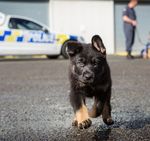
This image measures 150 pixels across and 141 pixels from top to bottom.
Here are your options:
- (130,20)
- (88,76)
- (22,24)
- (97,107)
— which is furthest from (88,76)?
(22,24)

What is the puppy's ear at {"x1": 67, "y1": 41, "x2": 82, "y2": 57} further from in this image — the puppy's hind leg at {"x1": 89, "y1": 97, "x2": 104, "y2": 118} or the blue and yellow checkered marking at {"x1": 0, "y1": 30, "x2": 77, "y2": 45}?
the blue and yellow checkered marking at {"x1": 0, "y1": 30, "x2": 77, "y2": 45}

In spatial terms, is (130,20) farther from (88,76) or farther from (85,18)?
(88,76)

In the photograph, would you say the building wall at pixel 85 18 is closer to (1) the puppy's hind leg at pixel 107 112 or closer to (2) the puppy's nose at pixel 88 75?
(1) the puppy's hind leg at pixel 107 112

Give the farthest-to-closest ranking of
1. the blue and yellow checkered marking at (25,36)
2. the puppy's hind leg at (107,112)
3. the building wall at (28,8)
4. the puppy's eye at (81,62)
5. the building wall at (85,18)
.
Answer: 1. the building wall at (85,18)
2. the building wall at (28,8)
3. the blue and yellow checkered marking at (25,36)
4. the puppy's hind leg at (107,112)
5. the puppy's eye at (81,62)

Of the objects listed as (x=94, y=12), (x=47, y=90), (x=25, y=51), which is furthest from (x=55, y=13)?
(x=47, y=90)

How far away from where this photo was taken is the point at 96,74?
17.3 feet

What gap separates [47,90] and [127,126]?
400cm

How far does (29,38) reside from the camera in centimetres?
2141

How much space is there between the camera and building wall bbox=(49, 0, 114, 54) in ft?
93.1

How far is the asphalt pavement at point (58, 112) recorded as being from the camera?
555cm

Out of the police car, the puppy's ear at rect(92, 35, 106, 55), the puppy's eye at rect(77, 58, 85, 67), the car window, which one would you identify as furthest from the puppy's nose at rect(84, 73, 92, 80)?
the car window

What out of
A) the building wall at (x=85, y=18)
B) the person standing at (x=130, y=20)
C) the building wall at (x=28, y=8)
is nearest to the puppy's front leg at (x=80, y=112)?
the person standing at (x=130, y=20)

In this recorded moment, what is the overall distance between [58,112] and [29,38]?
47.5 ft

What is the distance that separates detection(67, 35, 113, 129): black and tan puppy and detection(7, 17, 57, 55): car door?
15.7 m
